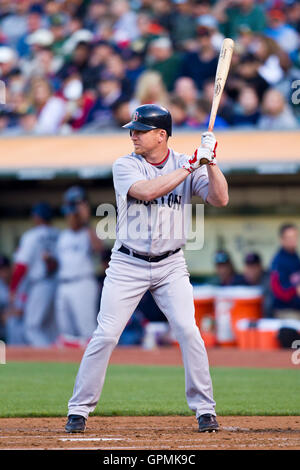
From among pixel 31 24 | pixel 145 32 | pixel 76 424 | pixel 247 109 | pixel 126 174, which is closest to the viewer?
pixel 76 424

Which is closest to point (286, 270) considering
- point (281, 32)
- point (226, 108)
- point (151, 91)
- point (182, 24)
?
point (226, 108)

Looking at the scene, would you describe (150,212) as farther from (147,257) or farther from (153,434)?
(153,434)

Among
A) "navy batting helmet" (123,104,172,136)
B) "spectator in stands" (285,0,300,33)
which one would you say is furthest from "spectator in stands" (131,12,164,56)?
"navy batting helmet" (123,104,172,136)

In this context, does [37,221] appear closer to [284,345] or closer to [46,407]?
[284,345]

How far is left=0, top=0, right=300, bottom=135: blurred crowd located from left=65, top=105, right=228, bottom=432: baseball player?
5.73 metres

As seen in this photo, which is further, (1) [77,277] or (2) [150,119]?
(1) [77,277]

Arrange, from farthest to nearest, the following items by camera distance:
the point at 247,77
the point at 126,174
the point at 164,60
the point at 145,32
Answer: the point at 145,32 → the point at 164,60 → the point at 247,77 → the point at 126,174

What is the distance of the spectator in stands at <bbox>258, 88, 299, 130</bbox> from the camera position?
10.3m

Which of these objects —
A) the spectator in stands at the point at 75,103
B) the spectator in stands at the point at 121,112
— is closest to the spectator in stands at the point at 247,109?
the spectator in stands at the point at 121,112

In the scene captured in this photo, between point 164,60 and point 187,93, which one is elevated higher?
point 164,60

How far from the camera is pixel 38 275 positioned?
11.4 meters

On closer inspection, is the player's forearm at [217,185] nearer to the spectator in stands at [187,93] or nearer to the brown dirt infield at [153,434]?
the brown dirt infield at [153,434]

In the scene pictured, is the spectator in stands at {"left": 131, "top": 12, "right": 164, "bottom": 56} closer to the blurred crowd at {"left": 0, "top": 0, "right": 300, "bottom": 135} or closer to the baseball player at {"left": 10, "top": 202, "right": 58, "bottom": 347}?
the blurred crowd at {"left": 0, "top": 0, "right": 300, "bottom": 135}

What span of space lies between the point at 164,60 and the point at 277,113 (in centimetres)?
204
